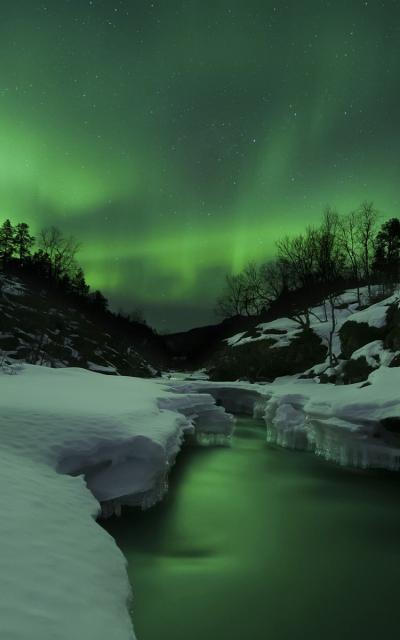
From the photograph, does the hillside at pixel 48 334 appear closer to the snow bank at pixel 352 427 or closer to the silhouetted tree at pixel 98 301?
the silhouetted tree at pixel 98 301

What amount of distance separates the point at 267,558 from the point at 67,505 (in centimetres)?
386

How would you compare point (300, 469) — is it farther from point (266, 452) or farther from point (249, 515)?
point (249, 515)

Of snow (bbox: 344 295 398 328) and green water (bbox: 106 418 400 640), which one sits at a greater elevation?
snow (bbox: 344 295 398 328)

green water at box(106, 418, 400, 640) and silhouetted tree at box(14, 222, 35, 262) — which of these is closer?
green water at box(106, 418, 400, 640)

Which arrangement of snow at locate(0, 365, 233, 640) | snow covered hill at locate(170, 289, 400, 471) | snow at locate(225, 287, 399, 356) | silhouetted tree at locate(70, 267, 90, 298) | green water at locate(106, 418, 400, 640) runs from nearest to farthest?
1. snow at locate(0, 365, 233, 640)
2. green water at locate(106, 418, 400, 640)
3. snow covered hill at locate(170, 289, 400, 471)
4. snow at locate(225, 287, 399, 356)
5. silhouetted tree at locate(70, 267, 90, 298)

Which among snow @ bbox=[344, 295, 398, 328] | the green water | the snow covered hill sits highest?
snow @ bbox=[344, 295, 398, 328]

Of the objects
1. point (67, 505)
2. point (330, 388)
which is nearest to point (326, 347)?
point (330, 388)

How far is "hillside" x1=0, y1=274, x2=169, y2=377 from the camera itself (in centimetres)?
5506

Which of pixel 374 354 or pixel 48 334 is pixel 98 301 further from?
pixel 374 354

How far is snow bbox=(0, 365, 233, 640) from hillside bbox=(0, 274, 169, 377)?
3942cm

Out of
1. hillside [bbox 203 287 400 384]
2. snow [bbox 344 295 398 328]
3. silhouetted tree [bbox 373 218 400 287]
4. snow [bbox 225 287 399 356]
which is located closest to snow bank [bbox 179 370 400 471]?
hillside [bbox 203 287 400 384]

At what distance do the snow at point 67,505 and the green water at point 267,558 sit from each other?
1.12 meters

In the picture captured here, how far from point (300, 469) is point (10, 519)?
12.0 m

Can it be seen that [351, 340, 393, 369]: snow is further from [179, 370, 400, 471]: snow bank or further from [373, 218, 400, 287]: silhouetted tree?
[373, 218, 400, 287]: silhouetted tree
